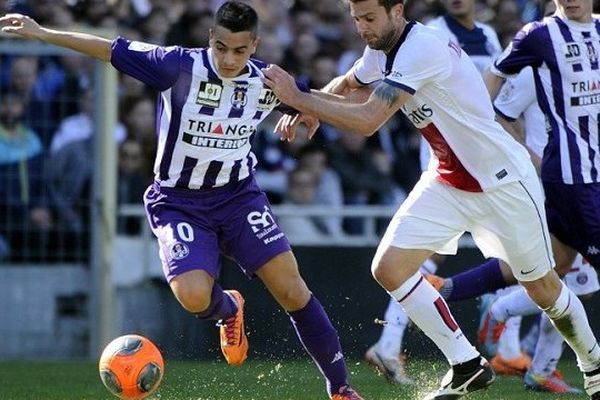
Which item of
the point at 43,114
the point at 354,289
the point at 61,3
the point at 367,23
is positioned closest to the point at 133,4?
the point at 61,3

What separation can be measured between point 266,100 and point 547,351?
260 centimetres

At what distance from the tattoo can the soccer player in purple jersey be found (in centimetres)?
104

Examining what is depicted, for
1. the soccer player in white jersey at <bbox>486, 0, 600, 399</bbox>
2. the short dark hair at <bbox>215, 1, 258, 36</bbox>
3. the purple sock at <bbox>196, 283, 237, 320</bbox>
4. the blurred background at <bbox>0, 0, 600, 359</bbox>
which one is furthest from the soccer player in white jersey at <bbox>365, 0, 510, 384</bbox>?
the short dark hair at <bbox>215, 1, 258, 36</bbox>

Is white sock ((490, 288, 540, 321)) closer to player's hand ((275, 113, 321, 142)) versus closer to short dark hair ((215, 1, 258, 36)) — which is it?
player's hand ((275, 113, 321, 142))

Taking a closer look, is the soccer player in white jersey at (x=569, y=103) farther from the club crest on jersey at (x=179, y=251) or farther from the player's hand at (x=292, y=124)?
the club crest on jersey at (x=179, y=251)

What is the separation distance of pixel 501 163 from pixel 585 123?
55.9 inches

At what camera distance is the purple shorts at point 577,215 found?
8609mm

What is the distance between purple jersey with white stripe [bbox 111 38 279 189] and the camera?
794cm

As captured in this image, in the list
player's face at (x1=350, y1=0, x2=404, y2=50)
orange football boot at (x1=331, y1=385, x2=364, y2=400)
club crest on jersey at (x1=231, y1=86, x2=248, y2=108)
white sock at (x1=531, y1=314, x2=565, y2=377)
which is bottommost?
white sock at (x1=531, y1=314, x2=565, y2=377)

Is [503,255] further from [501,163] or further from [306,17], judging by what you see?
[306,17]

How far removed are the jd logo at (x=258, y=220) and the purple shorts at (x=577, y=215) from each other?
176 centimetres

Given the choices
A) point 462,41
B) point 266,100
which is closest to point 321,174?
point 462,41

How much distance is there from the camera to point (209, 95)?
800cm

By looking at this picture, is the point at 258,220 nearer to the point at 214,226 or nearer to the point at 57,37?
the point at 214,226
